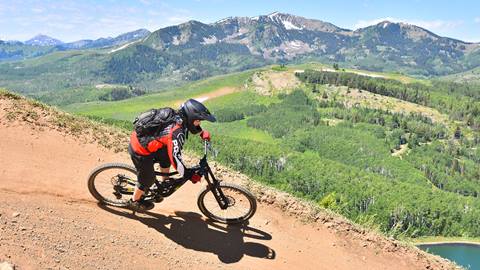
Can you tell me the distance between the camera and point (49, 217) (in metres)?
10.8

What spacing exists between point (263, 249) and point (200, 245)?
79.3 inches

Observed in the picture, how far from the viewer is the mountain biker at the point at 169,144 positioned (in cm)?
1098

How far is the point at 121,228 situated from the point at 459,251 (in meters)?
164

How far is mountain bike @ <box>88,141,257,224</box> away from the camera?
40.7ft

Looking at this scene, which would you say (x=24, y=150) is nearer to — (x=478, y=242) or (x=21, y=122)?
(x=21, y=122)

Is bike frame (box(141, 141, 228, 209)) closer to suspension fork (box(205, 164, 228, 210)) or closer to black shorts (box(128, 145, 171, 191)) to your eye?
suspension fork (box(205, 164, 228, 210))

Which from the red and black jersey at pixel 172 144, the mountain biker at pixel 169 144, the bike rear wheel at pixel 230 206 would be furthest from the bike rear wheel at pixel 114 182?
the bike rear wheel at pixel 230 206

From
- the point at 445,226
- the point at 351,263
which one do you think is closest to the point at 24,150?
the point at 351,263

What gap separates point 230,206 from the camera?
515 inches

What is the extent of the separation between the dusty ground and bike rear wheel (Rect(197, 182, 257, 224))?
30 centimetres

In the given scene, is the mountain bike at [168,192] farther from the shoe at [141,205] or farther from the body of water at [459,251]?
the body of water at [459,251]

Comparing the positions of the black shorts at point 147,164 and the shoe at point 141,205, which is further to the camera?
the shoe at point 141,205

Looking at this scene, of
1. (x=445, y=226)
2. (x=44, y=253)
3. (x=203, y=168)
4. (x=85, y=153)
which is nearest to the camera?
(x=44, y=253)

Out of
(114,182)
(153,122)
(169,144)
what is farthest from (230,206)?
(153,122)
